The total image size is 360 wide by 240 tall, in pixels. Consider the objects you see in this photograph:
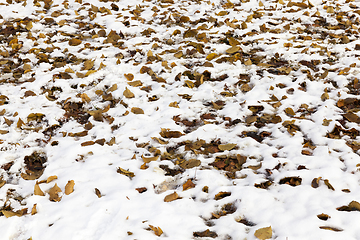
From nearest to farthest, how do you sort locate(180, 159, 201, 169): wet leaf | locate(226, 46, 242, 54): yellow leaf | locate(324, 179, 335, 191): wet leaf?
locate(324, 179, 335, 191): wet leaf < locate(180, 159, 201, 169): wet leaf < locate(226, 46, 242, 54): yellow leaf

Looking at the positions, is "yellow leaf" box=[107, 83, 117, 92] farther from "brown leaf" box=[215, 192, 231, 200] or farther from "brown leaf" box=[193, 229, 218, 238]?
"brown leaf" box=[193, 229, 218, 238]

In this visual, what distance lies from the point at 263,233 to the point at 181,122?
5.17 feet

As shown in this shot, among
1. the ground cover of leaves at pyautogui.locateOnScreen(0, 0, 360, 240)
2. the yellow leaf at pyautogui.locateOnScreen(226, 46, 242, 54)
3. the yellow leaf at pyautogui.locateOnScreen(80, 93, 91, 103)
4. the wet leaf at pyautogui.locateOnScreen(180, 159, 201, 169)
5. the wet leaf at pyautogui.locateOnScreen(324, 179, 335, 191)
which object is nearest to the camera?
the ground cover of leaves at pyautogui.locateOnScreen(0, 0, 360, 240)

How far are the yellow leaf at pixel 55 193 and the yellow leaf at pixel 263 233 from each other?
1.61 m

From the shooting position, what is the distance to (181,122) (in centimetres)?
306

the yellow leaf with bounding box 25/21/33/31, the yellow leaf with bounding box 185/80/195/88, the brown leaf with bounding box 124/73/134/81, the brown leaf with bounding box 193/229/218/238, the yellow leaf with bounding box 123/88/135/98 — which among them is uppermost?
the yellow leaf with bounding box 25/21/33/31

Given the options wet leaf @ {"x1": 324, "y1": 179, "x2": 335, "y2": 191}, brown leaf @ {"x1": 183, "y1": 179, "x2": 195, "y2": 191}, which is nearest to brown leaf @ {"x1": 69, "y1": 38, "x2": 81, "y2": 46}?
brown leaf @ {"x1": 183, "y1": 179, "x2": 195, "y2": 191}

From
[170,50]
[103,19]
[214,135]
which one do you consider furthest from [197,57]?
[103,19]

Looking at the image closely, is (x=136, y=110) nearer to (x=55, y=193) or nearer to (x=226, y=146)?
(x=226, y=146)

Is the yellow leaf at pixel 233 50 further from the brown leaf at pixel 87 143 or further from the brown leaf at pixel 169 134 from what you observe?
the brown leaf at pixel 87 143

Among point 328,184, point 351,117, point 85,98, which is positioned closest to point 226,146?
point 328,184

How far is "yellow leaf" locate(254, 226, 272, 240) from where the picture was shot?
1.80 meters

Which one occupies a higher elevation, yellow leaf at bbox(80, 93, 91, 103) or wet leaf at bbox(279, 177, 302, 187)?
yellow leaf at bbox(80, 93, 91, 103)

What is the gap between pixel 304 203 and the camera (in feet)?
6.61
